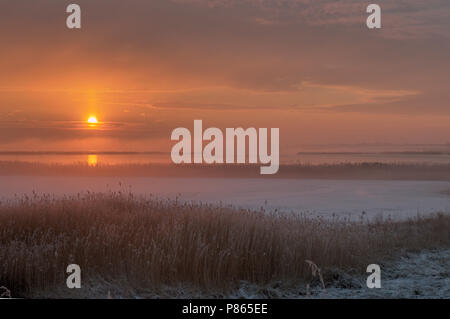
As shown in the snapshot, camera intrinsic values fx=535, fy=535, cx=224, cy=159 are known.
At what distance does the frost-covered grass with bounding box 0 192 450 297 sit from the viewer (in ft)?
30.8

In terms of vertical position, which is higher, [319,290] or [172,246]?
[172,246]

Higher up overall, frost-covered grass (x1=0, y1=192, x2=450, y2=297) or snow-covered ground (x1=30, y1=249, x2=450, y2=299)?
frost-covered grass (x1=0, y1=192, x2=450, y2=297)

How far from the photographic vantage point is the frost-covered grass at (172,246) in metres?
9.38

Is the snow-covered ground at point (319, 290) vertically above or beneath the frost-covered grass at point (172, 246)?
beneath

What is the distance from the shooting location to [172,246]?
10.3m

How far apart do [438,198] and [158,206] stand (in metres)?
16.4

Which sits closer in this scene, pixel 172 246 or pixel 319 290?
pixel 319 290

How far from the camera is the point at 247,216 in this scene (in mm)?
12586

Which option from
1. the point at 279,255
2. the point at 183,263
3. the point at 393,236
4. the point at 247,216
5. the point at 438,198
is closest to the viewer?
the point at 183,263

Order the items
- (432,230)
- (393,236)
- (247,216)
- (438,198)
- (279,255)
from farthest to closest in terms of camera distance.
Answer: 1. (438,198)
2. (432,230)
3. (393,236)
4. (247,216)
5. (279,255)

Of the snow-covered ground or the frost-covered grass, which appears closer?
the snow-covered ground
